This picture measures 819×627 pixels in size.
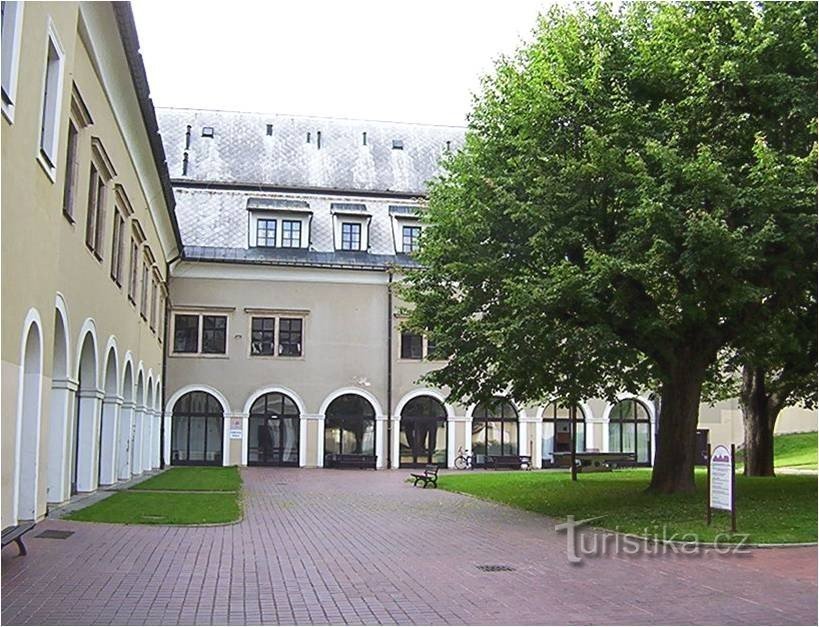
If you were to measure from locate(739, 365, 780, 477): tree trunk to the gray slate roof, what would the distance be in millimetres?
23630

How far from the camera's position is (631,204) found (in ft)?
58.9

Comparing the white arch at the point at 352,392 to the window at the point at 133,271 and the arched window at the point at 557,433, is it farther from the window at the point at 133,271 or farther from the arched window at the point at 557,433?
the window at the point at 133,271

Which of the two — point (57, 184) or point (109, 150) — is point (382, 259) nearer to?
point (109, 150)

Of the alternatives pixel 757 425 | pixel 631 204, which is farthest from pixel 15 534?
pixel 757 425

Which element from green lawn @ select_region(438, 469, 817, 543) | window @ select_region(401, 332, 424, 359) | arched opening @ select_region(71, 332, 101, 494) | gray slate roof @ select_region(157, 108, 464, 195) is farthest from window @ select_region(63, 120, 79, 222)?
gray slate roof @ select_region(157, 108, 464, 195)

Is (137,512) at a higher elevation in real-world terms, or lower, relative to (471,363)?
lower

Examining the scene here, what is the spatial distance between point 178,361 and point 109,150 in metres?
20.9

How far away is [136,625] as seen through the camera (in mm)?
8430

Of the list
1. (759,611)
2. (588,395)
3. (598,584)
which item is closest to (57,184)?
(598,584)

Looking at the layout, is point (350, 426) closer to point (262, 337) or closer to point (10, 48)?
point (262, 337)

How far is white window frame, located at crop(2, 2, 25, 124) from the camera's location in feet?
37.5

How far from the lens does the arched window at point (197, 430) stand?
136 ft

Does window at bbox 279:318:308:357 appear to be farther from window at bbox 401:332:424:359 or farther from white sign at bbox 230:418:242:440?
window at bbox 401:332:424:359

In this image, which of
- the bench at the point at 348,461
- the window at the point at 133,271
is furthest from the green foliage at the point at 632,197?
the bench at the point at 348,461
